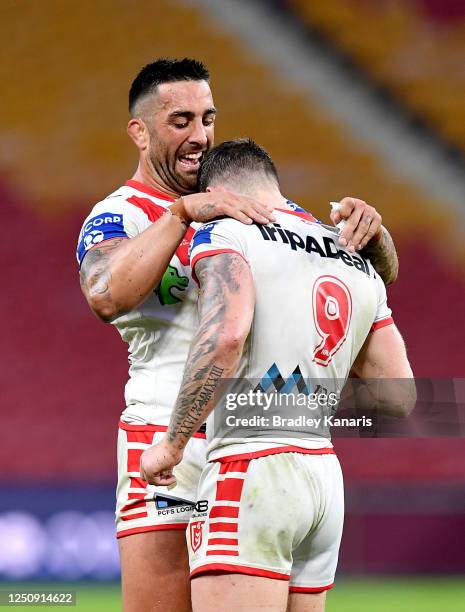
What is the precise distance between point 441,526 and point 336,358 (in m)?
4.62

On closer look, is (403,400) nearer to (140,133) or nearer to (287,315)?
(287,315)

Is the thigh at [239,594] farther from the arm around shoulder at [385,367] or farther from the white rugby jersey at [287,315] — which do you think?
the arm around shoulder at [385,367]

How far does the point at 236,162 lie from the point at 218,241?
300mm

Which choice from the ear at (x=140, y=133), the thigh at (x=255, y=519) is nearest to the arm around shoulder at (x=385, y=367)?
the thigh at (x=255, y=519)

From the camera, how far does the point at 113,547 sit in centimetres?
673

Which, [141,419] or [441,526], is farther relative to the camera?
[441,526]

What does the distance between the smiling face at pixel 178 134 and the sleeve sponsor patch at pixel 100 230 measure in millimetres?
381

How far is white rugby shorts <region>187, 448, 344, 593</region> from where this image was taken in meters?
2.31

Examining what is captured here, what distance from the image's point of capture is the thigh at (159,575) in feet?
9.61

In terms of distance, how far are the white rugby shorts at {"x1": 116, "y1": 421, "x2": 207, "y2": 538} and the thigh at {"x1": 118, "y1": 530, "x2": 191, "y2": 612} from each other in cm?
4

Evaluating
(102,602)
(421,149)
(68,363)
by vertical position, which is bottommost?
(102,602)

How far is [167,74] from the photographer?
3463 millimetres

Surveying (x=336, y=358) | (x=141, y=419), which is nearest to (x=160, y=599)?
(x=141, y=419)

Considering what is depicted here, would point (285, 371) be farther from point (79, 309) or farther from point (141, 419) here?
point (79, 309)
